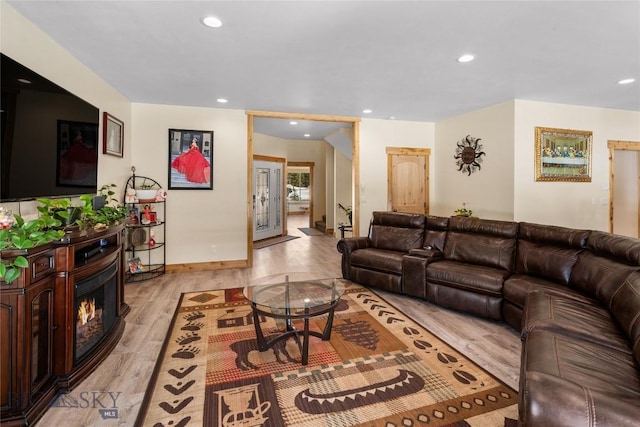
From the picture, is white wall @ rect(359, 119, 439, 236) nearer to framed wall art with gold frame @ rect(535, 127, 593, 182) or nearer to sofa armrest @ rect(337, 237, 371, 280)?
sofa armrest @ rect(337, 237, 371, 280)

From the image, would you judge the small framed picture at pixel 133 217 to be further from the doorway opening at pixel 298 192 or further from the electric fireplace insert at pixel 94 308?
the doorway opening at pixel 298 192

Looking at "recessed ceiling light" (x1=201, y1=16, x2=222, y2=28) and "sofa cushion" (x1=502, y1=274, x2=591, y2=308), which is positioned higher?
"recessed ceiling light" (x1=201, y1=16, x2=222, y2=28)

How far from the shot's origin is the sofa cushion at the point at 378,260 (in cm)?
368

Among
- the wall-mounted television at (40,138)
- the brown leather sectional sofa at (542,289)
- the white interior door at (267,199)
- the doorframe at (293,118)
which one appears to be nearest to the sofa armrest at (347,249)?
the brown leather sectional sofa at (542,289)

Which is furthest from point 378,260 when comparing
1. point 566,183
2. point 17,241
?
point 566,183

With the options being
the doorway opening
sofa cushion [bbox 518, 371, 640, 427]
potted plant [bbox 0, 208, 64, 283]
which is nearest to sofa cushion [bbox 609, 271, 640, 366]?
sofa cushion [bbox 518, 371, 640, 427]

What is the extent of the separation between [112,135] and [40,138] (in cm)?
195

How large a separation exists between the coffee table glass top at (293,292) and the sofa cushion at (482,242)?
5.55 ft

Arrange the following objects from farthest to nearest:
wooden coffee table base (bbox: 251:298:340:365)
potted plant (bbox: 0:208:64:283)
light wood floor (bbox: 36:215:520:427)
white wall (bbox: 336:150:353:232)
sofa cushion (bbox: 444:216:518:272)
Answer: white wall (bbox: 336:150:353:232), sofa cushion (bbox: 444:216:518:272), wooden coffee table base (bbox: 251:298:340:365), light wood floor (bbox: 36:215:520:427), potted plant (bbox: 0:208:64:283)

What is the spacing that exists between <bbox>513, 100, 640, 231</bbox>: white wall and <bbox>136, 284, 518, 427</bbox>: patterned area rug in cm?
319

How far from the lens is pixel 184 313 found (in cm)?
316

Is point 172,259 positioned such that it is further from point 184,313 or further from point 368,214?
point 368,214

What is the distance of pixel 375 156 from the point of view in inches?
226

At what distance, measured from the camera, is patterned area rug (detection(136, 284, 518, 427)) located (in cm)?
172
